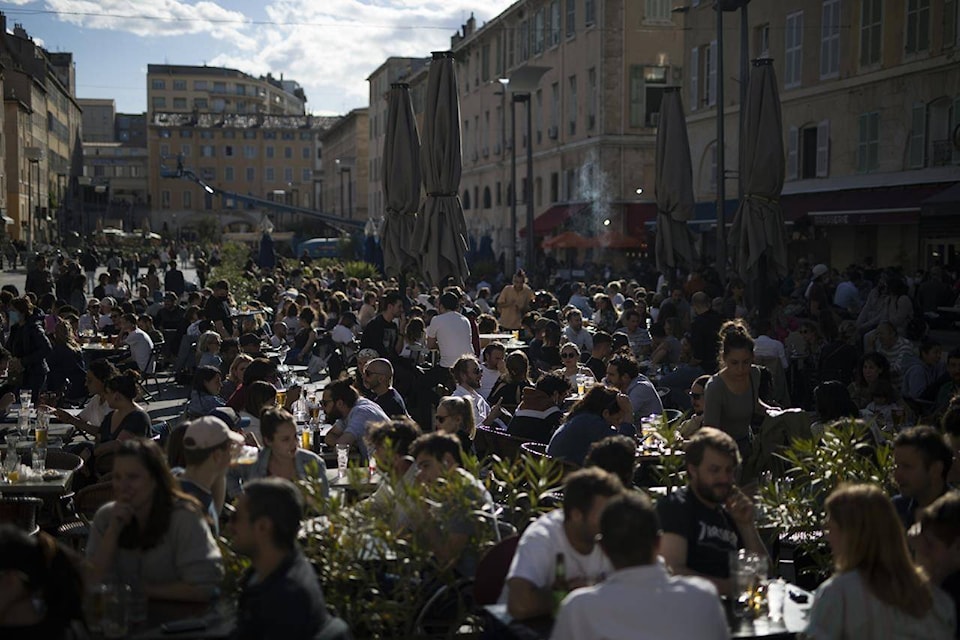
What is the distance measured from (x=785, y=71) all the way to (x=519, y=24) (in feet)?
85.8

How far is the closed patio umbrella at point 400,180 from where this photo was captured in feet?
64.6

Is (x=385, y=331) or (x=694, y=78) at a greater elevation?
(x=694, y=78)

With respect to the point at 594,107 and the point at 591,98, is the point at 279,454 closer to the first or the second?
the point at 594,107

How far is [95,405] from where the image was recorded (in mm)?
11023

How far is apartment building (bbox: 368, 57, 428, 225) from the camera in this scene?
304ft

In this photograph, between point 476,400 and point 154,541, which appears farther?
point 476,400

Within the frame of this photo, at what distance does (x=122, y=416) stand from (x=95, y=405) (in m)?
1.46

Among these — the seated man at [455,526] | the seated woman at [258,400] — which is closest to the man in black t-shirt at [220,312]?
the seated woman at [258,400]

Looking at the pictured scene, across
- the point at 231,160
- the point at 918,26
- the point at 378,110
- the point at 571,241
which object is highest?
the point at 378,110

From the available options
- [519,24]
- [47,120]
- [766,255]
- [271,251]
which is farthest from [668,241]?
[47,120]

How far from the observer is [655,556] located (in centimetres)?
444

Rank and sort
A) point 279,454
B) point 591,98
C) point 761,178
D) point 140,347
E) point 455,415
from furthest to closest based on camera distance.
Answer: point 591,98, point 761,178, point 140,347, point 455,415, point 279,454

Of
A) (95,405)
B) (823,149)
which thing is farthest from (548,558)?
(823,149)

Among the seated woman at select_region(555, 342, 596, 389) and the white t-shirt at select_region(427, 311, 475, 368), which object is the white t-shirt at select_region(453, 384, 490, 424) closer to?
the seated woman at select_region(555, 342, 596, 389)
